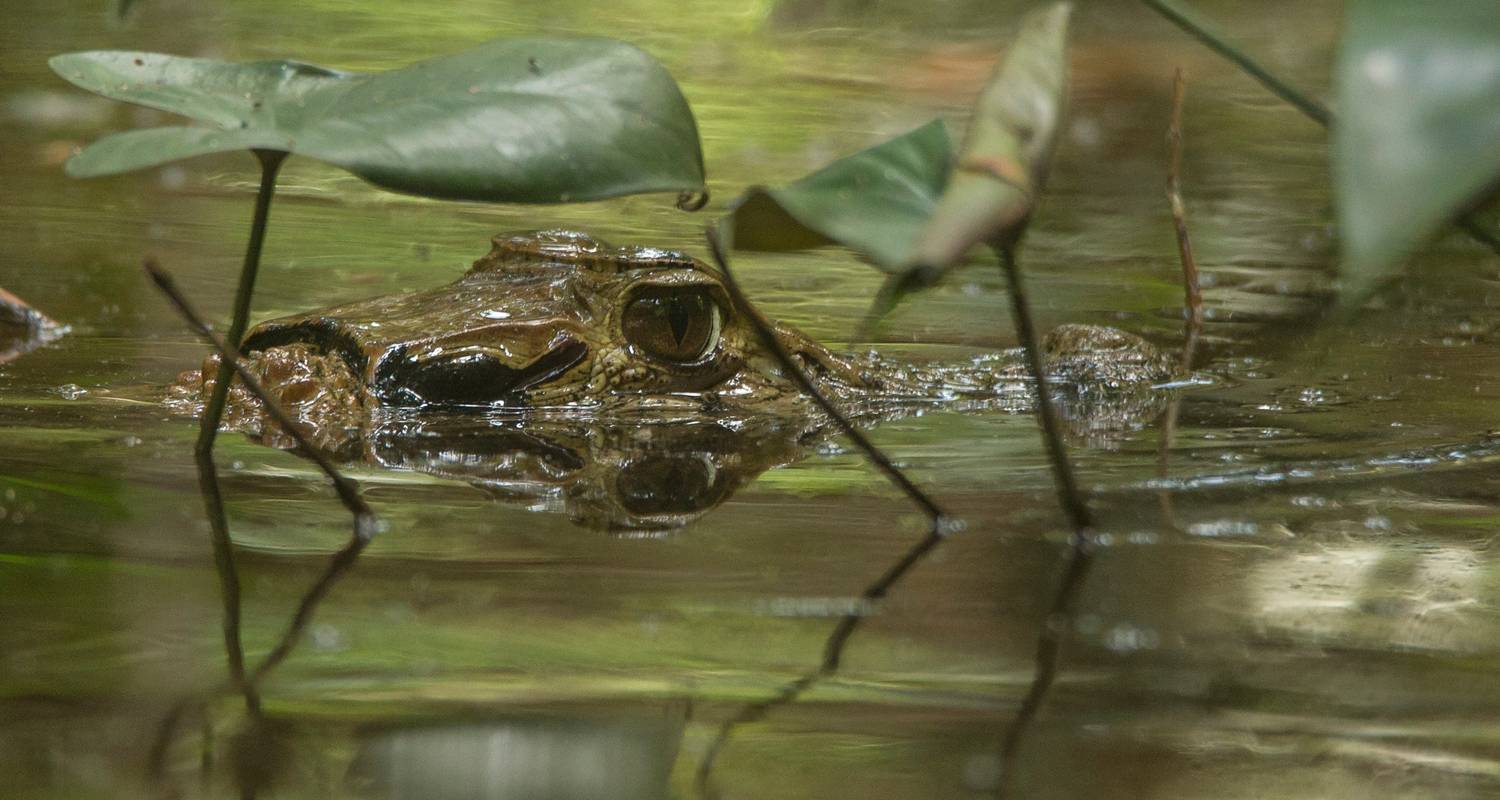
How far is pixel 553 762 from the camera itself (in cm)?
113

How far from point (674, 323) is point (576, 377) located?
0.20 metres

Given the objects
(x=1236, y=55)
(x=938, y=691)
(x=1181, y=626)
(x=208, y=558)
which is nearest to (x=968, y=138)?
(x=1236, y=55)

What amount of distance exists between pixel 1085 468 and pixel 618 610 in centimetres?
94

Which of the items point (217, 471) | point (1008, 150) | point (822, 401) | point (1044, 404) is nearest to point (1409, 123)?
point (1008, 150)

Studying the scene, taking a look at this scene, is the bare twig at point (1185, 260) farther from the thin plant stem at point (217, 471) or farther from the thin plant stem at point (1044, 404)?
the thin plant stem at point (217, 471)

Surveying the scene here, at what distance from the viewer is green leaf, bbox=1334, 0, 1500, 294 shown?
555 mm

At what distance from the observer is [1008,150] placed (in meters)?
1.08

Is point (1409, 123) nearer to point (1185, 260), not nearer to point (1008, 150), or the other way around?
point (1008, 150)

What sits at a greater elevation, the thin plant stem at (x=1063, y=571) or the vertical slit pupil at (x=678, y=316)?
the thin plant stem at (x=1063, y=571)

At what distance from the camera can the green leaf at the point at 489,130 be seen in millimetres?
1308

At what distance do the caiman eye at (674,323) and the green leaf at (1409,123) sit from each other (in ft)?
7.34

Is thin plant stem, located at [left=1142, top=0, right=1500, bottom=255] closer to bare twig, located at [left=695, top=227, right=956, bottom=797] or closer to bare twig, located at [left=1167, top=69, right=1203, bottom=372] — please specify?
bare twig, located at [left=695, top=227, right=956, bottom=797]

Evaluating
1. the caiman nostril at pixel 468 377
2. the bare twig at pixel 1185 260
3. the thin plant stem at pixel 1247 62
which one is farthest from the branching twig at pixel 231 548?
the bare twig at pixel 1185 260

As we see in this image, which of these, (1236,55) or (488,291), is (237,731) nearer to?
(1236,55)
